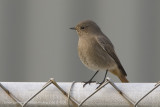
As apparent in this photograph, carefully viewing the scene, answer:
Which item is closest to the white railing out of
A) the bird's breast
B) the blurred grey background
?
the bird's breast

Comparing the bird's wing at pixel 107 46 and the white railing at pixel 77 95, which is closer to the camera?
the white railing at pixel 77 95

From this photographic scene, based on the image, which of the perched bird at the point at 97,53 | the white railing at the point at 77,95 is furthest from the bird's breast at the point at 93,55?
the white railing at the point at 77,95

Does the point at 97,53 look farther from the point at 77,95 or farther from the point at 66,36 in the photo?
the point at 77,95

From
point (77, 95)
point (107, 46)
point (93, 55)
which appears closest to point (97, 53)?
point (93, 55)

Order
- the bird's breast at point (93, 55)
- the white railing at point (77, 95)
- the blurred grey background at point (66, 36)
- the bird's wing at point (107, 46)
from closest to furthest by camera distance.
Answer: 1. the white railing at point (77, 95)
2. the bird's breast at point (93, 55)
3. the bird's wing at point (107, 46)
4. the blurred grey background at point (66, 36)

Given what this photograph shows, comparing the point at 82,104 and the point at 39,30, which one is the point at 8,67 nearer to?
the point at 39,30

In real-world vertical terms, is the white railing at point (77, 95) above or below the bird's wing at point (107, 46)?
above

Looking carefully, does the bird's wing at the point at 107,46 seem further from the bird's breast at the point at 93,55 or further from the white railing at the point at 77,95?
the white railing at the point at 77,95

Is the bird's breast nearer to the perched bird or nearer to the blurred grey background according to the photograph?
the perched bird
